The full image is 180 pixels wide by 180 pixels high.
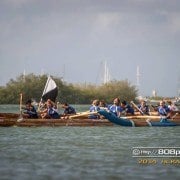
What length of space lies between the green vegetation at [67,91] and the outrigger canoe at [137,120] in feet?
285

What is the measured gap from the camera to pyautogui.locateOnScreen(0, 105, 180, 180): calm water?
13.8m

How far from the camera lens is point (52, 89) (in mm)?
39812

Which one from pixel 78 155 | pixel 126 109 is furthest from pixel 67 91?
pixel 78 155

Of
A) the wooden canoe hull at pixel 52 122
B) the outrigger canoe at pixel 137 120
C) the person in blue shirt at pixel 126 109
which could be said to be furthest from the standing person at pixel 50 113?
the person in blue shirt at pixel 126 109

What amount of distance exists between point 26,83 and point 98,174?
108607 millimetres

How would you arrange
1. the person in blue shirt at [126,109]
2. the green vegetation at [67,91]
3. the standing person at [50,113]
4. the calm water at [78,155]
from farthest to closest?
the green vegetation at [67,91] → the person in blue shirt at [126,109] → the standing person at [50,113] → the calm water at [78,155]

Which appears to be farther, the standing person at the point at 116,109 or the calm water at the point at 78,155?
the standing person at the point at 116,109

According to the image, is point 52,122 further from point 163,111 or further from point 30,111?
point 163,111

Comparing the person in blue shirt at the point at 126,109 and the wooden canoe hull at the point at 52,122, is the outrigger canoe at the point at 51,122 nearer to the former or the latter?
the wooden canoe hull at the point at 52,122

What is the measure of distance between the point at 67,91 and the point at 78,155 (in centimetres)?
10860

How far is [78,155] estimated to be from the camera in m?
17.4

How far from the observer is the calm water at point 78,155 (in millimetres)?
13758

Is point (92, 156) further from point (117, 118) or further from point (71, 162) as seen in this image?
point (117, 118)

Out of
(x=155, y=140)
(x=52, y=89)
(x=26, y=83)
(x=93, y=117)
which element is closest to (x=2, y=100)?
(x=26, y=83)
